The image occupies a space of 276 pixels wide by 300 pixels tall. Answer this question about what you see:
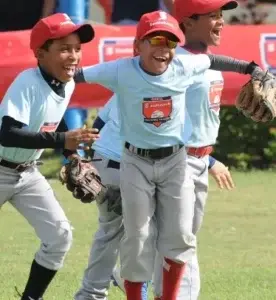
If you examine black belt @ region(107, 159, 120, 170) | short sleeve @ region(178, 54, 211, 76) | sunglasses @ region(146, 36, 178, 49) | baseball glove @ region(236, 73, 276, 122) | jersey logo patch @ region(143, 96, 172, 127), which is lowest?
black belt @ region(107, 159, 120, 170)

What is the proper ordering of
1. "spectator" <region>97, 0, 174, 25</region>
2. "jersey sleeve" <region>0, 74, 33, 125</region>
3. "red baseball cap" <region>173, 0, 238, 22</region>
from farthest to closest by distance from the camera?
"spectator" <region>97, 0, 174, 25</region>, "red baseball cap" <region>173, 0, 238, 22</region>, "jersey sleeve" <region>0, 74, 33, 125</region>

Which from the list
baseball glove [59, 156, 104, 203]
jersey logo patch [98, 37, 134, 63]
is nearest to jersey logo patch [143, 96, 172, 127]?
baseball glove [59, 156, 104, 203]

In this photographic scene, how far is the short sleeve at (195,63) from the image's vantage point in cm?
601

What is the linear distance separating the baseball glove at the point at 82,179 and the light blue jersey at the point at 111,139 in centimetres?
24

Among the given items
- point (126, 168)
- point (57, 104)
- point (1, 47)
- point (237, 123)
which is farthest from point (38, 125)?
point (237, 123)

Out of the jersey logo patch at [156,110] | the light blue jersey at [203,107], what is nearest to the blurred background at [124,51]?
the light blue jersey at [203,107]

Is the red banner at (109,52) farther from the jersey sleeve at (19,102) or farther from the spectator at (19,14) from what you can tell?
the jersey sleeve at (19,102)

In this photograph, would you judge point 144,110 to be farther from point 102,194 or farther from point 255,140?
point 255,140

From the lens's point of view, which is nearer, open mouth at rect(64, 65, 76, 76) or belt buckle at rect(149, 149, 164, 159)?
belt buckle at rect(149, 149, 164, 159)

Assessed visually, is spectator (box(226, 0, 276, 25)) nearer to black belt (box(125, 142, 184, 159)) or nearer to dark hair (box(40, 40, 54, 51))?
dark hair (box(40, 40, 54, 51))

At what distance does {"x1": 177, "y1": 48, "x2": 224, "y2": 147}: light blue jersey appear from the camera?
617 centimetres

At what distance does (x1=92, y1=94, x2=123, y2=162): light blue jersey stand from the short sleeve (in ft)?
1.92

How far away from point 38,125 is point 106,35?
6.16 meters

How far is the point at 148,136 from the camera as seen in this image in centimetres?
588
